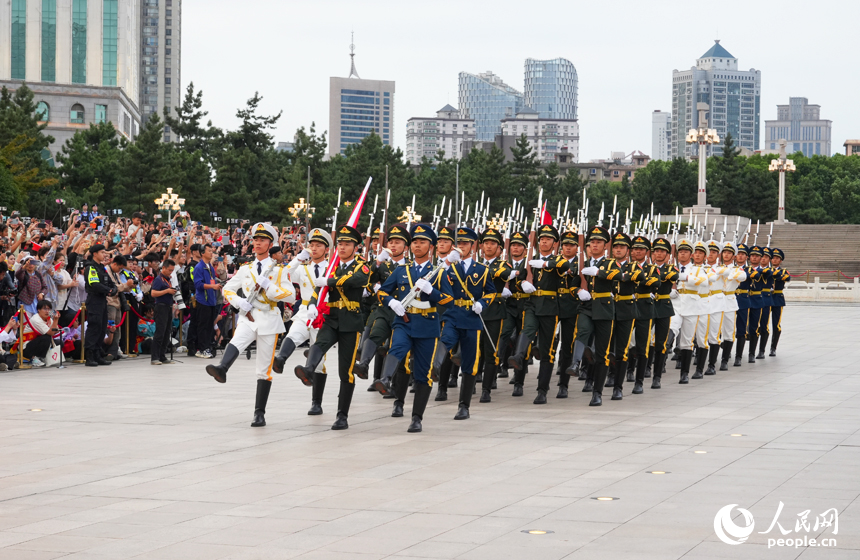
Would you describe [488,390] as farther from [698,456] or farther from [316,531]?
[316,531]

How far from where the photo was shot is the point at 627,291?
12.9m

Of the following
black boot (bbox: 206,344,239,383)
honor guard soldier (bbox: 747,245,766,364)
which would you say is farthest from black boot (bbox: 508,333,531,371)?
honor guard soldier (bbox: 747,245,766,364)

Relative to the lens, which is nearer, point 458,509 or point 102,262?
point 458,509

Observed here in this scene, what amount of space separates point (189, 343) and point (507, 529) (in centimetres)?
1255

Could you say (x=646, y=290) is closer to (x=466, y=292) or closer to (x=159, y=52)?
(x=466, y=292)

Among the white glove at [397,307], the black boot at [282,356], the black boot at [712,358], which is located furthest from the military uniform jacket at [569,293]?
the black boot at [712,358]

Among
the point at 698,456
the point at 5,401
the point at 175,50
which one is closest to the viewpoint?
the point at 698,456

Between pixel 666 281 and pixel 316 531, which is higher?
pixel 666 281

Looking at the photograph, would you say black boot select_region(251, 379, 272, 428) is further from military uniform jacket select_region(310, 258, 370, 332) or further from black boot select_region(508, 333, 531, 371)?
black boot select_region(508, 333, 531, 371)

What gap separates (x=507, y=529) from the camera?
6.48 metres

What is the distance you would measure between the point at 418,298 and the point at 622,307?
344cm

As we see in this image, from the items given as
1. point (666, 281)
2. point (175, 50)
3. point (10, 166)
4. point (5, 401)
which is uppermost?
point (175, 50)

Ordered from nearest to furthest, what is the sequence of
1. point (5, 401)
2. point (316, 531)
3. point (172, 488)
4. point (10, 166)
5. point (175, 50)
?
point (316, 531) < point (172, 488) < point (5, 401) < point (10, 166) < point (175, 50)

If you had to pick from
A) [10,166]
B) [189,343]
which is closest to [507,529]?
[189,343]
